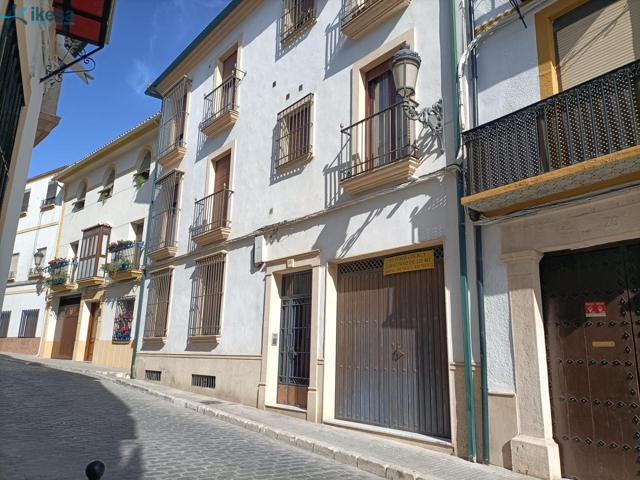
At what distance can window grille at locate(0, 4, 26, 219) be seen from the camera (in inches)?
156

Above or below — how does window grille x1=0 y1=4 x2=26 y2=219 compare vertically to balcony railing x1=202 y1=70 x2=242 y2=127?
below

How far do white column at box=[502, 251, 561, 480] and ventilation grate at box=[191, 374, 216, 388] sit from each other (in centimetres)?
712

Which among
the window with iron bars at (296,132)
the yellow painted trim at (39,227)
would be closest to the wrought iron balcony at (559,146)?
the window with iron bars at (296,132)

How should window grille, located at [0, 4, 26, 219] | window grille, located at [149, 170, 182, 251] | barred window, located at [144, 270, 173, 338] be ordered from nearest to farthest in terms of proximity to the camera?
window grille, located at [0, 4, 26, 219]
barred window, located at [144, 270, 173, 338]
window grille, located at [149, 170, 182, 251]

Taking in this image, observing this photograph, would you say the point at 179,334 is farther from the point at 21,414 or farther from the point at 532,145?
the point at 532,145

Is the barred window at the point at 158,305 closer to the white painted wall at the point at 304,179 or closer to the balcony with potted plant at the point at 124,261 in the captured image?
the white painted wall at the point at 304,179

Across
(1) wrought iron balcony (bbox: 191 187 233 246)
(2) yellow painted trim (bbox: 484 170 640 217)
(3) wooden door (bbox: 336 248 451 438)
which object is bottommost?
(3) wooden door (bbox: 336 248 451 438)

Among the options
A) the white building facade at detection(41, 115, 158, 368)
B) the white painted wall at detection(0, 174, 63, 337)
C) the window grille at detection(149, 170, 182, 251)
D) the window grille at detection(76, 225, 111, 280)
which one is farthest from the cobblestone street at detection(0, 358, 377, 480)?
the white painted wall at detection(0, 174, 63, 337)

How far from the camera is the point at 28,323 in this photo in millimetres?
22109

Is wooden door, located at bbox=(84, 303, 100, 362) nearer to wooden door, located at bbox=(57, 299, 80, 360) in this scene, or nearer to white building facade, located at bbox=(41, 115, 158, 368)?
white building facade, located at bbox=(41, 115, 158, 368)

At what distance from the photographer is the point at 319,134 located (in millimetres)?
9445

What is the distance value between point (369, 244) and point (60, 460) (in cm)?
489

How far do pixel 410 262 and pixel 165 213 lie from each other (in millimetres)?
9128

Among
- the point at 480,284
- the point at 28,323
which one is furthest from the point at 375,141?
the point at 28,323
